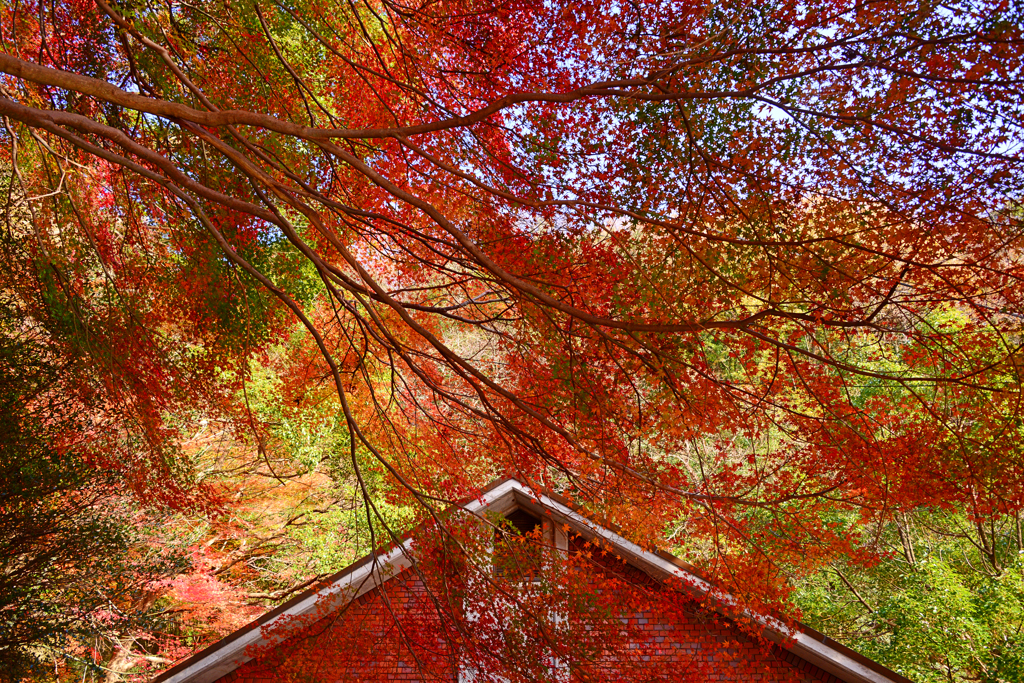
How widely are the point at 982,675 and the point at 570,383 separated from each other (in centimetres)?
822

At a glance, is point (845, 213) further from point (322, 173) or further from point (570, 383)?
point (322, 173)

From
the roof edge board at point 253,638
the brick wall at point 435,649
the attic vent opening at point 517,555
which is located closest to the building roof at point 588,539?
the roof edge board at point 253,638

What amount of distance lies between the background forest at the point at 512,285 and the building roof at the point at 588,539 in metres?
0.22

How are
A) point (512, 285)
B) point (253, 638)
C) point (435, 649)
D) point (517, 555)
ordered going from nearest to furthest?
point (512, 285) → point (517, 555) → point (253, 638) → point (435, 649)

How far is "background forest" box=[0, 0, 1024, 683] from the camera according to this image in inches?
166

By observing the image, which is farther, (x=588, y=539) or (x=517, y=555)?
(x=588, y=539)

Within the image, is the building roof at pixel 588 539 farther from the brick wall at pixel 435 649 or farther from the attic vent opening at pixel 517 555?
the attic vent opening at pixel 517 555

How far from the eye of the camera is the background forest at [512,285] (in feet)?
13.8

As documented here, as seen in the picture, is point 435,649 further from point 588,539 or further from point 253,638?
point 588,539

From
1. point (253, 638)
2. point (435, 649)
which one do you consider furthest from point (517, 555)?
point (253, 638)

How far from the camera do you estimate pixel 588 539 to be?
265 inches

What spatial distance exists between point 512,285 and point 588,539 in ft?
14.7

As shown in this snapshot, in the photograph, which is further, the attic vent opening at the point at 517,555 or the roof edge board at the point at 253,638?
the roof edge board at the point at 253,638

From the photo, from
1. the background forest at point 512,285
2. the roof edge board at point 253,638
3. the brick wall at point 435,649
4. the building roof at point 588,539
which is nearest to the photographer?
the background forest at point 512,285
